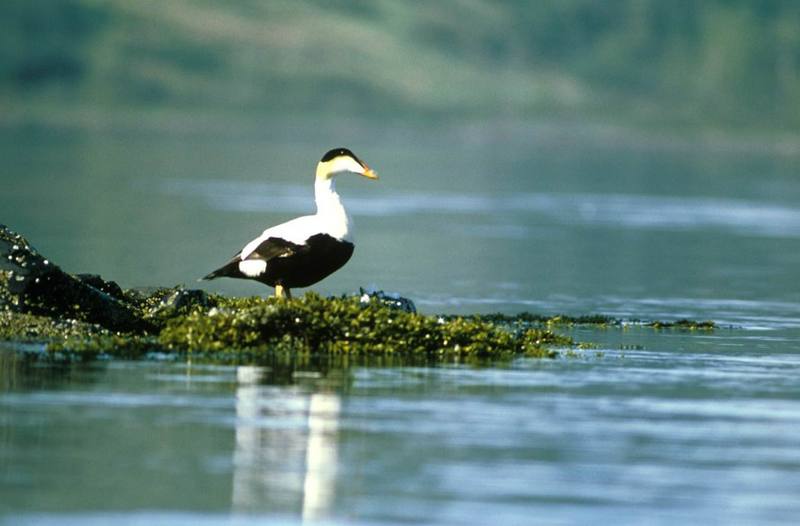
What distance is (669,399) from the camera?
18.2 m

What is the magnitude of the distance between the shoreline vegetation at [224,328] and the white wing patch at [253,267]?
388mm

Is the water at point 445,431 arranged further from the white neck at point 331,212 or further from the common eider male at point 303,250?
the white neck at point 331,212

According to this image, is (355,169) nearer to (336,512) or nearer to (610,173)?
(336,512)

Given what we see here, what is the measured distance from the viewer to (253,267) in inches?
889

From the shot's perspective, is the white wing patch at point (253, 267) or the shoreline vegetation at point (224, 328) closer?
the shoreline vegetation at point (224, 328)

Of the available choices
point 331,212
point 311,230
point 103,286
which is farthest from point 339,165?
point 103,286

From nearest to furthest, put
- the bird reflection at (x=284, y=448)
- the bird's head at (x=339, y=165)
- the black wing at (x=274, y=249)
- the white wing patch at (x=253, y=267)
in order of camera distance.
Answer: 1. the bird reflection at (x=284, y=448)
2. the black wing at (x=274, y=249)
3. the white wing patch at (x=253, y=267)
4. the bird's head at (x=339, y=165)

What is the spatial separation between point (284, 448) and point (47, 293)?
743 centimetres

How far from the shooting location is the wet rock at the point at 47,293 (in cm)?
2116

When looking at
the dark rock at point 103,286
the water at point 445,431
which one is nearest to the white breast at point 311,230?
the dark rock at point 103,286

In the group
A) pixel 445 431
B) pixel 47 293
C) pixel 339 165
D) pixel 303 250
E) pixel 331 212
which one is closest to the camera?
pixel 445 431

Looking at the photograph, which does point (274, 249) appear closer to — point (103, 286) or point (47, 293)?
point (47, 293)

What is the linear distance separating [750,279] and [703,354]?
19.7m

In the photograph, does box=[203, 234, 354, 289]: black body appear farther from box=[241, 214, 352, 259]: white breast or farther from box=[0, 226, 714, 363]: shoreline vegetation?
box=[0, 226, 714, 363]: shoreline vegetation
